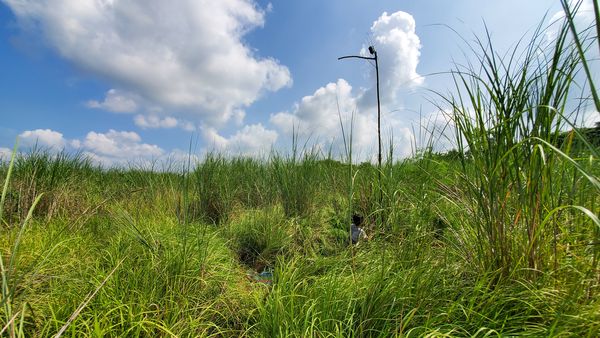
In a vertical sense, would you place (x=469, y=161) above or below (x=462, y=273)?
above

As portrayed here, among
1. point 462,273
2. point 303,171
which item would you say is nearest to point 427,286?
point 462,273

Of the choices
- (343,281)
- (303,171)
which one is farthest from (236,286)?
(303,171)

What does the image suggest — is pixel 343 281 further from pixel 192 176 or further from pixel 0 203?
pixel 192 176

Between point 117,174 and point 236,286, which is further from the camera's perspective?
point 117,174

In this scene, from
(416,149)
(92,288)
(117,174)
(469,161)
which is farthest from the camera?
(117,174)

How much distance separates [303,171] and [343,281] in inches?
101

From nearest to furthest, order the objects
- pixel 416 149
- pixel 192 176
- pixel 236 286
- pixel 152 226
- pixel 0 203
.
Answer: pixel 0 203, pixel 236 286, pixel 416 149, pixel 152 226, pixel 192 176

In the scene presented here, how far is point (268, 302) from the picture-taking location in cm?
169

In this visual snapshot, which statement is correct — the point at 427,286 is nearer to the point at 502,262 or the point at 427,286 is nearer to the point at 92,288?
the point at 502,262

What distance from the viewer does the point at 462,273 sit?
1.89 metres

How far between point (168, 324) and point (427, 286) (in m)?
1.31

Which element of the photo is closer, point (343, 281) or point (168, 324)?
point (168, 324)

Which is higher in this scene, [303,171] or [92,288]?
[303,171]

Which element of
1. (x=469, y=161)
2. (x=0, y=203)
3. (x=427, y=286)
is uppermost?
(x=469, y=161)
